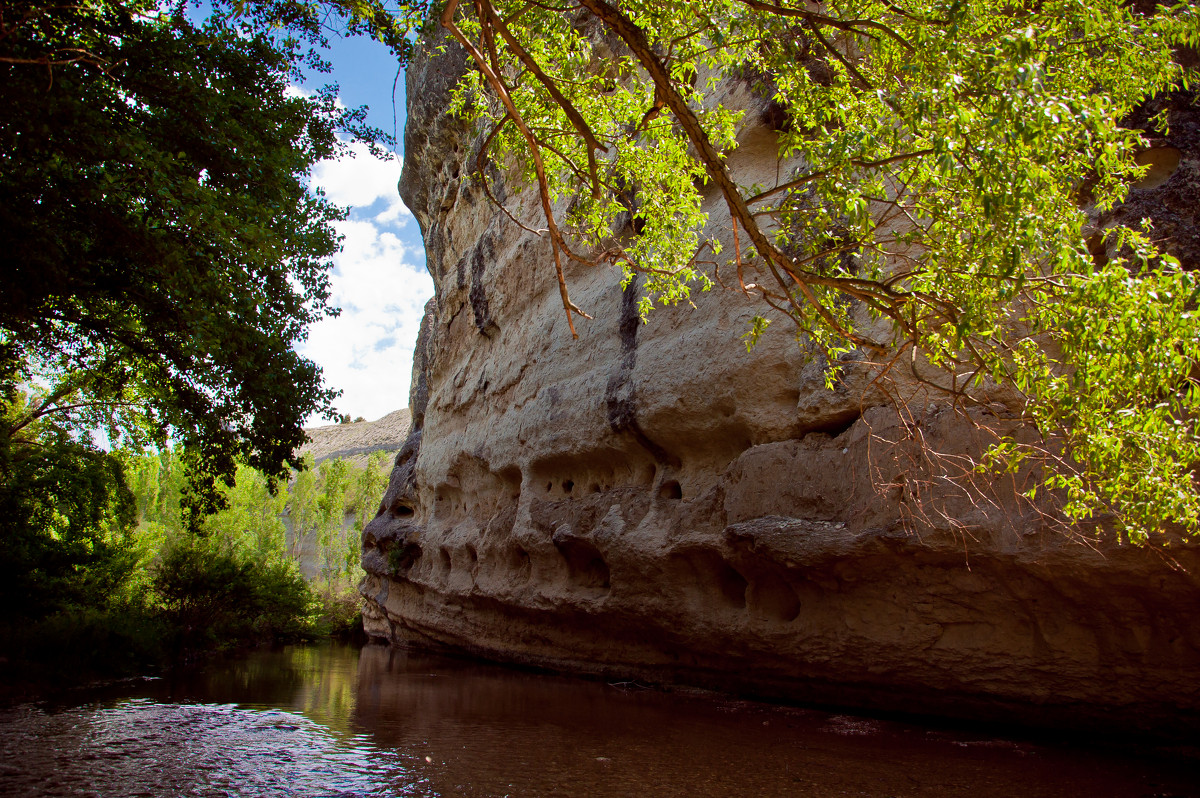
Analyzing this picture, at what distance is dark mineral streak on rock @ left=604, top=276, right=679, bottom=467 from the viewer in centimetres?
1105

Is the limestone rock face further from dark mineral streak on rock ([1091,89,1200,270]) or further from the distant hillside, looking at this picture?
the distant hillside

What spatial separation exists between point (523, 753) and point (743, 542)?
3.57 metres

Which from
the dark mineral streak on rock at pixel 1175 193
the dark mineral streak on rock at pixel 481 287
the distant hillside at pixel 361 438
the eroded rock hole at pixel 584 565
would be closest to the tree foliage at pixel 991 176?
the dark mineral streak on rock at pixel 1175 193

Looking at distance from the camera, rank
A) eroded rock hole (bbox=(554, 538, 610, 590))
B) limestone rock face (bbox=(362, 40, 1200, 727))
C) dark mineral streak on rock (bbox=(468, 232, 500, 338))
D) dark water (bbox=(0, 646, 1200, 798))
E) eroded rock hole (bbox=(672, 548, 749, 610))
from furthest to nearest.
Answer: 1. dark mineral streak on rock (bbox=(468, 232, 500, 338))
2. eroded rock hole (bbox=(554, 538, 610, 590))
3. eroded rock hole (bbox=(672, 548, 749, 610))
4. limestone rock face (bbox=(362, 40, 1200, 727))
5. dark water (bbox=(0, 646, 1200, 798))

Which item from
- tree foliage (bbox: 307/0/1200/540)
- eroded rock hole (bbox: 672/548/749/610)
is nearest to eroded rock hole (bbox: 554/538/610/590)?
eroded rock hole (bbox: 672/548/749/610)

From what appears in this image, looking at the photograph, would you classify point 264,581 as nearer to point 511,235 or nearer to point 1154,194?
point 511,235

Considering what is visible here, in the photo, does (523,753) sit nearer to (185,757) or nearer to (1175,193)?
(185,757)

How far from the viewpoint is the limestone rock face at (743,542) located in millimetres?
6703

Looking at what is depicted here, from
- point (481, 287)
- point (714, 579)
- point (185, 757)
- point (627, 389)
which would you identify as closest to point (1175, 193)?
point (714, 579)

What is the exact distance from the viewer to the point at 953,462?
7.16m

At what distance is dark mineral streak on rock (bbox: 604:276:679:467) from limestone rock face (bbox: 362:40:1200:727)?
0.15 ft

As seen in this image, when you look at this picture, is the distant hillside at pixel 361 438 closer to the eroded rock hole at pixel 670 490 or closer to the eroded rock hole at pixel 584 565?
the eroded rock hole at pixel 584 565

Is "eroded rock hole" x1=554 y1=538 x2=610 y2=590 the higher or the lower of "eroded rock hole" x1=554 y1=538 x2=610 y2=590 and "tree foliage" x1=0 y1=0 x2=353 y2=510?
the lower

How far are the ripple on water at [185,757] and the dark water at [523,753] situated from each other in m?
0.02
